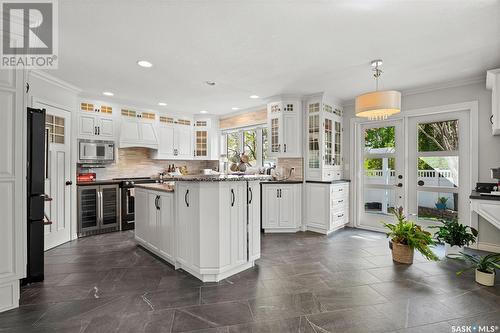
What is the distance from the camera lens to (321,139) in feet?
14.9

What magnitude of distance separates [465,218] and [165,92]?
5321 millimetres

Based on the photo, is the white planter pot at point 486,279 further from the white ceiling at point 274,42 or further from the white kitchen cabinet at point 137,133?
the white kitchen cabinet at point 137,133

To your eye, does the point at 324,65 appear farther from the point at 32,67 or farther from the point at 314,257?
the point at 32,67

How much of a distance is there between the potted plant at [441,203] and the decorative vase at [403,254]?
1.57 m

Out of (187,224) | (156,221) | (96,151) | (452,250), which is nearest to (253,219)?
(187,224)

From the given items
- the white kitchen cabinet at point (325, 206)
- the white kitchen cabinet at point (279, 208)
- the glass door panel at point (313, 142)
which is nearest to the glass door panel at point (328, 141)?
the glass door panel at point (313, 142)

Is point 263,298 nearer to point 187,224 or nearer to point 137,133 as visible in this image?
point 187,224

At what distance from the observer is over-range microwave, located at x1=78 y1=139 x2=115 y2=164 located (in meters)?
4.51

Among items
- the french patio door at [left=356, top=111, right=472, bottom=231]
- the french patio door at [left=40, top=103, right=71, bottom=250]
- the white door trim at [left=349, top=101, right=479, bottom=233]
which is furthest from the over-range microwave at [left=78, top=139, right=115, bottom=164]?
the french patio door at [left=356, top=111, right=472, bottom=231]

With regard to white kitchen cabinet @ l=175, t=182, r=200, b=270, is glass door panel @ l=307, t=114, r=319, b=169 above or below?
above

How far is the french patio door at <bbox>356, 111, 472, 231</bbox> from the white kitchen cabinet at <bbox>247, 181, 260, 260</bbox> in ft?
8.24

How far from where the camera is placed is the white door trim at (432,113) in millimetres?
3652

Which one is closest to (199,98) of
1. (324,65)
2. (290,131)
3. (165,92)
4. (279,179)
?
(165,92)

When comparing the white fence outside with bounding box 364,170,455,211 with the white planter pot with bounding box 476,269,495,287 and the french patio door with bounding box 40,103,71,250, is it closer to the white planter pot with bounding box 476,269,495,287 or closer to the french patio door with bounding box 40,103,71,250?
the white planter pot with bounding box 476,269,495,287
